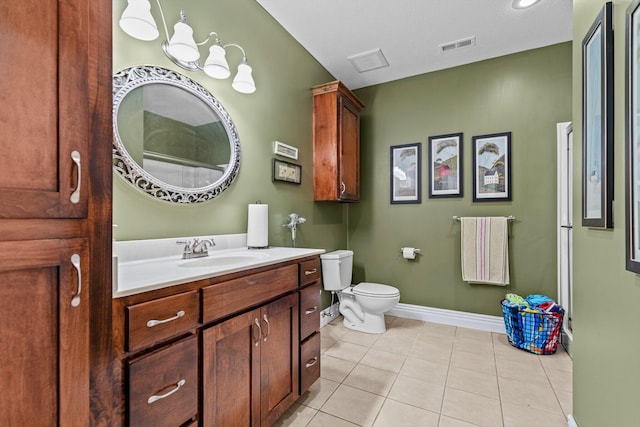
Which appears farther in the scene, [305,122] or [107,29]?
[305,122]

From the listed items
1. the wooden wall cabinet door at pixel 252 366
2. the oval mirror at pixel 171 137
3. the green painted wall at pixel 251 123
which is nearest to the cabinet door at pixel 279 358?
the wooden wall cabinet door at pixel 252 366

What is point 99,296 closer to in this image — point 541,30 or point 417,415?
point 417,415

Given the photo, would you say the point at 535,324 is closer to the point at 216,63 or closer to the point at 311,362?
the point at 311,362

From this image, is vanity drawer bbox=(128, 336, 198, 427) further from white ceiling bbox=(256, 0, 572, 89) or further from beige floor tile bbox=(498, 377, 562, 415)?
white ceiling bbox=(256, 0, 572, 89)

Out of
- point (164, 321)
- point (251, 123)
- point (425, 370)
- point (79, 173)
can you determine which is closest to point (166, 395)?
point (164, 321)

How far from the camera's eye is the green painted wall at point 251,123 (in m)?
1.34

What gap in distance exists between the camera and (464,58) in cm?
282

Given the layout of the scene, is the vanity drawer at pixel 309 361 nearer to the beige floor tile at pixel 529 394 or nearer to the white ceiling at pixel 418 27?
the beige floor tile at pixel 529 394

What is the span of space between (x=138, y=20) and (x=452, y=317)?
3327mm

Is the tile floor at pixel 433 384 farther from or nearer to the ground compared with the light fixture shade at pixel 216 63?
nearer to the ground

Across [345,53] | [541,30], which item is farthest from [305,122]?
[541,30]

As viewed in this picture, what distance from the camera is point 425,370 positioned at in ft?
6.66

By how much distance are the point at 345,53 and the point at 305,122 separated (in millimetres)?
795

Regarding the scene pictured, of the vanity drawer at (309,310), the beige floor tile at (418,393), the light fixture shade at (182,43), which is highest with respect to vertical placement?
the light fixture shade at (182,43)
